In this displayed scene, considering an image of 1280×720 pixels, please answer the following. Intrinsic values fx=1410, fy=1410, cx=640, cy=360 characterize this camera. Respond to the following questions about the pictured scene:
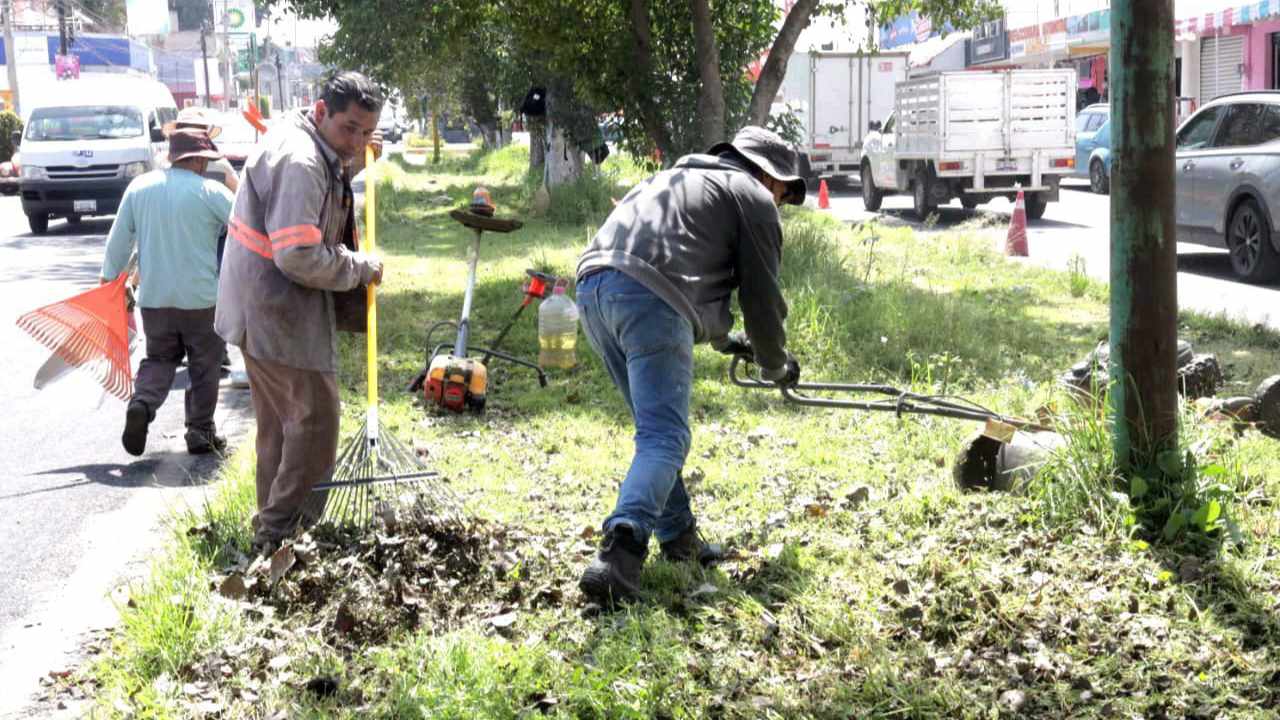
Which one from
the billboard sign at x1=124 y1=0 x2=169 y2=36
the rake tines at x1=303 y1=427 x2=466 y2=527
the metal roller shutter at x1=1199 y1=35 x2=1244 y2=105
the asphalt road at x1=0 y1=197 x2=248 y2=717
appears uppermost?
the billboard sign at x1=124 y1=0 x2=169 y2=36

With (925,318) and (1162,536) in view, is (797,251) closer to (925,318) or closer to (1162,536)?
(925,318)

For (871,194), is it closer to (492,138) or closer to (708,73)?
(708,73)

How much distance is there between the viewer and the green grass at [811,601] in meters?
4.19

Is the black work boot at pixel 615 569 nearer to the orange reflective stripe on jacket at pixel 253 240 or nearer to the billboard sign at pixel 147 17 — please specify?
the orange reflective stripe on jacket at pixel 253 240

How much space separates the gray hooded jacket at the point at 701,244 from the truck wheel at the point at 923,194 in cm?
1834

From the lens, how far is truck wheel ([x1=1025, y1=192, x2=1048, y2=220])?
22.5 m

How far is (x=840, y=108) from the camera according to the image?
3216 cm

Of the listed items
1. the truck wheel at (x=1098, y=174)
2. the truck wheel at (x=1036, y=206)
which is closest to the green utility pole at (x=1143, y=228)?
the truck wheel at (x=1036, y=206)

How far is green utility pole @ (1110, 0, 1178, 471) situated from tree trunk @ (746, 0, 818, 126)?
8.06m

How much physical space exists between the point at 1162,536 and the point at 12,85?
171ft

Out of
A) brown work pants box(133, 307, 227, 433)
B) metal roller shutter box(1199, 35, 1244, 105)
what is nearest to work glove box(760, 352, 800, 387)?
brown work pants box(133, 307, 227, 433)

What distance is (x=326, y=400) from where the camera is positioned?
562 centimetres

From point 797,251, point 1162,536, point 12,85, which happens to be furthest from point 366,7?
point 12,85

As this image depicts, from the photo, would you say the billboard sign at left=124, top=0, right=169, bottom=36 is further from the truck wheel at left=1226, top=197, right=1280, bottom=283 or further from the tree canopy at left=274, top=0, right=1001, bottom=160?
the truck wheel at left=1226, top=197, right=1280, bottom=283
